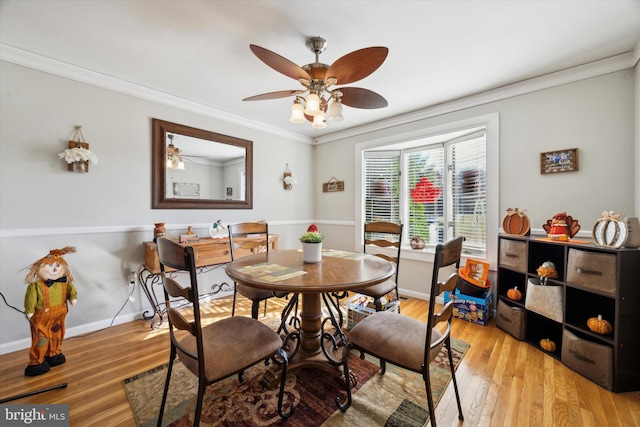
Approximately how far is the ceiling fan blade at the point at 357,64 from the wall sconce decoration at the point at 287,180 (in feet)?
7.81

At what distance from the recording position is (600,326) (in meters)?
1.71

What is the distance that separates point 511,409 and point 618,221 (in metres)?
1.40

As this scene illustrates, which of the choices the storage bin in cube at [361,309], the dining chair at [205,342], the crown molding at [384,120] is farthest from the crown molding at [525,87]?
the dining chair at [205,342]

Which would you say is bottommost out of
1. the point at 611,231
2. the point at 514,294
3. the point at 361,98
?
the point at 514,294

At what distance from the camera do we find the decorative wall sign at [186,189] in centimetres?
293

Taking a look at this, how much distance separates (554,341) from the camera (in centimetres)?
213

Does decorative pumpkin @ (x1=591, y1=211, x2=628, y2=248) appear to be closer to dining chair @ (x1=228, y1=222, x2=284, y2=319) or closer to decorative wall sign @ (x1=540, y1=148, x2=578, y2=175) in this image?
decorative wall sign @ (x1=540, y1=148, x2=578, y2=175)

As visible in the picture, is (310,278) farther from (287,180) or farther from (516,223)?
(287,180)

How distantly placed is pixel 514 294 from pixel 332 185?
2757mm

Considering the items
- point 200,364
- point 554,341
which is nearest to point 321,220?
point 554,341

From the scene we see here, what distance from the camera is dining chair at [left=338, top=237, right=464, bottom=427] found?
1155 mm

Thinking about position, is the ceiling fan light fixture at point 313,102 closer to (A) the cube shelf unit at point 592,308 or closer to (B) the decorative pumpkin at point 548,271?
(A) the cube shelf unit at point 592,308

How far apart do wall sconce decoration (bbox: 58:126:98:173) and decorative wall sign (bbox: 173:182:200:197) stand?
736 mm

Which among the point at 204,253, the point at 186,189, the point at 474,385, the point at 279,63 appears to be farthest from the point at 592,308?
the point at 186,189
